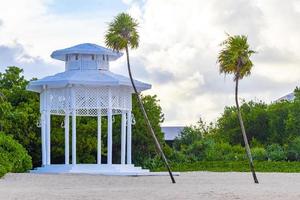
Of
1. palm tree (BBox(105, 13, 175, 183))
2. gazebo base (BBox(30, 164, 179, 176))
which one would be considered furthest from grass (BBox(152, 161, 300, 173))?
palm tree (BBox(105, 13, 175, 183))

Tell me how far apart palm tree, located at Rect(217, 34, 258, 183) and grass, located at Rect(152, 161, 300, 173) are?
9835 mm

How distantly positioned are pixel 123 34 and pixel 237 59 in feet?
14.4

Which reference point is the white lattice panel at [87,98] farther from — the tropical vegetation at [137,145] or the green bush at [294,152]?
the green bush at [294,152]

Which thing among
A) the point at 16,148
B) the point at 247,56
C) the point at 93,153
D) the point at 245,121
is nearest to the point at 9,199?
the point at 247,56

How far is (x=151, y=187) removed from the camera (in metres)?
30.0

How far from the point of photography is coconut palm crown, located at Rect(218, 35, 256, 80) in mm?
33031

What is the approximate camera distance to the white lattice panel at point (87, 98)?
40625 millimetres

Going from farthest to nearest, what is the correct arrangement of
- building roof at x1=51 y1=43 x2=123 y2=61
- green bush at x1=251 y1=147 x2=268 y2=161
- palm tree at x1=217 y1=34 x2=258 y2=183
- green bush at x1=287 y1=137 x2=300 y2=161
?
green bush at x1=251 y1=147 x2=268 y2=161 → green bush at x1=287 y1=137 x2=300 y2=161 → building roof at x1=51 y1=43 x2=123 y2=61 → palm tree at x1=217 y1=34 x2=258 y2=183

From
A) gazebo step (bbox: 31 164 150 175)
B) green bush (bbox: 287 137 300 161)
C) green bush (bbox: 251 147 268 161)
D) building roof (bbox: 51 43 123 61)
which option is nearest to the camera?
gazebo step (bbox: 31 164 150 175)

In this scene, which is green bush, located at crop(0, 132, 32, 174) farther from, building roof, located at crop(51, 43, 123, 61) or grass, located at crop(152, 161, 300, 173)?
grass, located at crop(152, 161, 300, 173)

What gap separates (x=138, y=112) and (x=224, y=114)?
22.5m

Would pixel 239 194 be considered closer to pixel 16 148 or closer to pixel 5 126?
pixel 16 148

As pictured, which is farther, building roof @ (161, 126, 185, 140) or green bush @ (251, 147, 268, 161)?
building roof @ (161, 126, 185, 140)

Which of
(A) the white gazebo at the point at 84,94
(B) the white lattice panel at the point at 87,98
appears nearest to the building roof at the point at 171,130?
(A) the white gazebo at the point at 84,94
